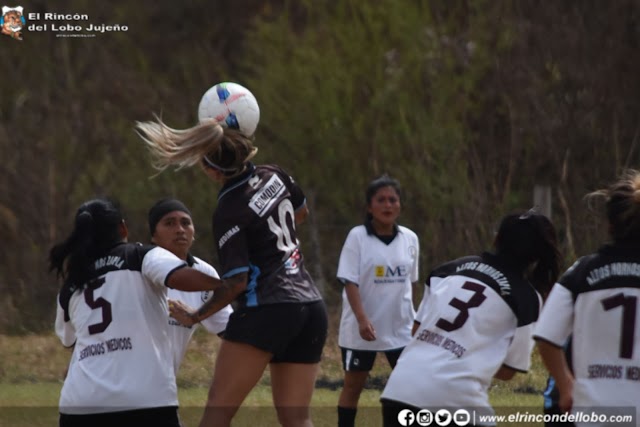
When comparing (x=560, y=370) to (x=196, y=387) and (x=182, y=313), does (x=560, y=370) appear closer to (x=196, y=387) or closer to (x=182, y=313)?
(x=182, y=313)

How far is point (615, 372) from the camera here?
12.3 feet

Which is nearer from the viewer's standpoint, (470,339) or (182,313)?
(470,339)

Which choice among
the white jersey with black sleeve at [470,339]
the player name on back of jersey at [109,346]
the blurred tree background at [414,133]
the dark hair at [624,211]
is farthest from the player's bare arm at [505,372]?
the blurred tree background at [414,133]

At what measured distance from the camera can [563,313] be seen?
12.5 ft

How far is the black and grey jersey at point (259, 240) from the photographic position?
15.1 feet

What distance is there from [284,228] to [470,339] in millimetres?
1117

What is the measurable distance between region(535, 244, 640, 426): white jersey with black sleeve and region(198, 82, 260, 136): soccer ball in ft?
5.51

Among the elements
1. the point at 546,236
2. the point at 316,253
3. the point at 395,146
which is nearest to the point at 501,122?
the point at 395,146

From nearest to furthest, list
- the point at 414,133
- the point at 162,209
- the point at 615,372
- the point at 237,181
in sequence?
the point at 615,372
the point at 237,181
the point at 162,209
the point at 414,133

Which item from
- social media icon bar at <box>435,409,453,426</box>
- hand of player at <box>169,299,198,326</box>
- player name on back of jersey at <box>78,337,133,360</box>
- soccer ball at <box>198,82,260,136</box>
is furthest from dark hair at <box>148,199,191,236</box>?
social media icon bar at <box>435,409,453,426</box>

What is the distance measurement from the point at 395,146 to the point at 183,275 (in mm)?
9207

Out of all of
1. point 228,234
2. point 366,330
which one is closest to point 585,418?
point 228,234

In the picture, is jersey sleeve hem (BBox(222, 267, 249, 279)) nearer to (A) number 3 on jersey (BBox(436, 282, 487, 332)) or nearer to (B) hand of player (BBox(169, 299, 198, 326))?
(B) hand of player (BBox(169, 299, 198, 326))

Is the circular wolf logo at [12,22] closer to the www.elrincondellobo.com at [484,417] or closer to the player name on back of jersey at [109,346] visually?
the player name on back of jersey at [109,346]
